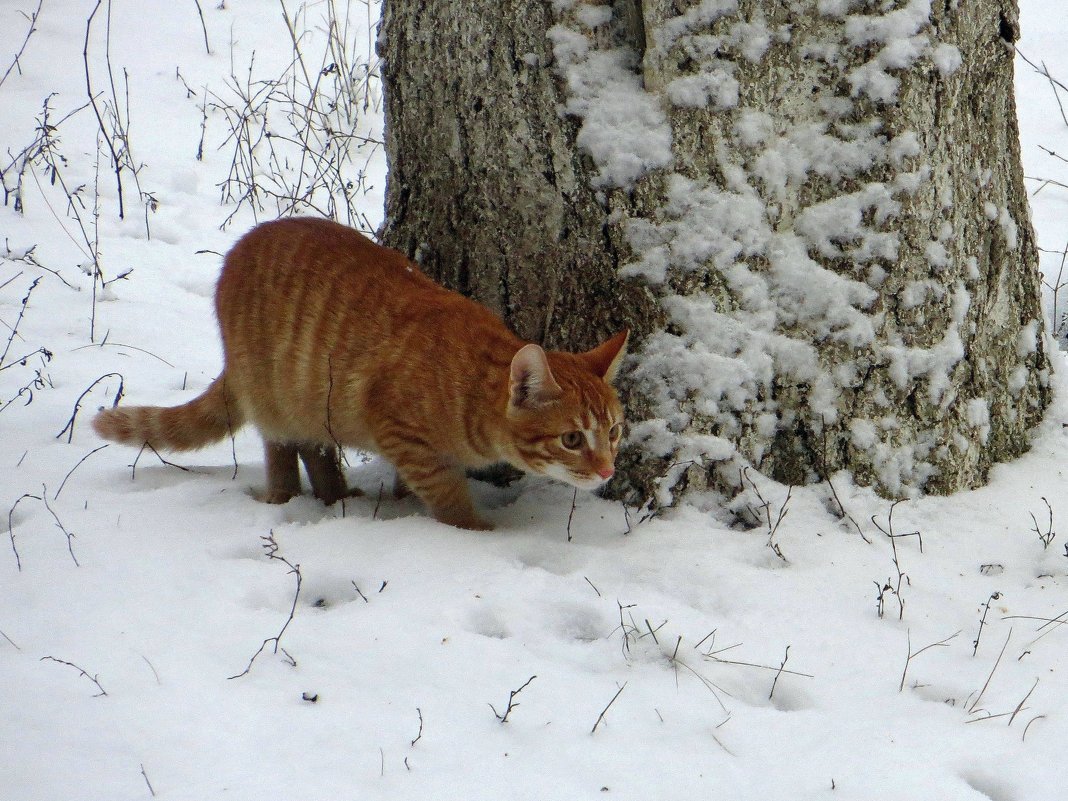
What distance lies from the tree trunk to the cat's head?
221 mm

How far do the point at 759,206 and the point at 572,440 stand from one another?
928 mm

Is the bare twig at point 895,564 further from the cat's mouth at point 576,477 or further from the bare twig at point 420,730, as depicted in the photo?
the bare twig at point 420,730

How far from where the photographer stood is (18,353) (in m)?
4.41

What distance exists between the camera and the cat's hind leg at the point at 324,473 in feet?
11.5

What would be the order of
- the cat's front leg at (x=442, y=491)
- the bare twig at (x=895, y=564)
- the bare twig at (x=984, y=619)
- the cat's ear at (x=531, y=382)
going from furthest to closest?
1. the cat's front leg at (x=442, y=491)
2. the cat's ear at (x=531, y=382)
3. the bare twig at (x=895, y=564)
4. the bare twig at (x=984, y=619)

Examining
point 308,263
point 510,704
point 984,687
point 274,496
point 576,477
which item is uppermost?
point 308,263

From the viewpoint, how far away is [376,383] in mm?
3227

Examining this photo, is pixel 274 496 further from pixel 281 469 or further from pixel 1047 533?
pixel 1047 533

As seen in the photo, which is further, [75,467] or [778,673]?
[75,467]

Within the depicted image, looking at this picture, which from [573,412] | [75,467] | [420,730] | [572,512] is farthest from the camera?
[75,467]

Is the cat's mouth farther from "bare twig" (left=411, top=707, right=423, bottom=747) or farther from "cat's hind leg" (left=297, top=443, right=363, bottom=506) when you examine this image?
"bare twig" (left=411, top=707, right=423, bottom=747)

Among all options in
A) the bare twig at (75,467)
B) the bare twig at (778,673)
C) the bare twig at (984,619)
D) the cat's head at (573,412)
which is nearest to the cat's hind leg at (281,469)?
the bare twig at (75,467)

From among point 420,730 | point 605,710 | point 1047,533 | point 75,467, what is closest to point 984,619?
point 1047,533

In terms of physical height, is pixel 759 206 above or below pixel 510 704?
above
